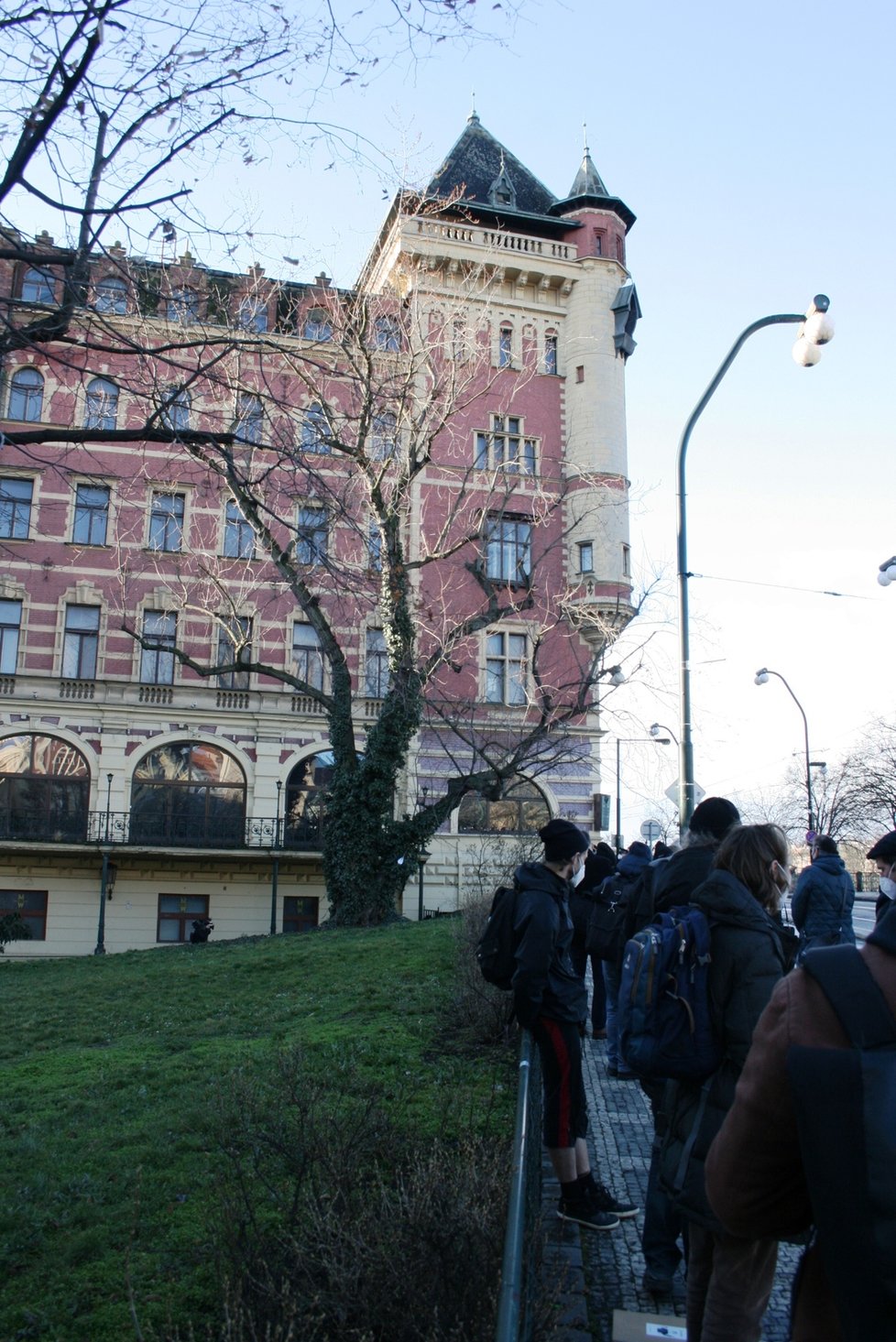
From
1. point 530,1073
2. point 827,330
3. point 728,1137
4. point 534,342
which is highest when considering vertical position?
point 534,342

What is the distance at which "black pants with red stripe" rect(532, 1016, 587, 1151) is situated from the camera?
5.61m

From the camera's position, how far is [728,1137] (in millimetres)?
2221

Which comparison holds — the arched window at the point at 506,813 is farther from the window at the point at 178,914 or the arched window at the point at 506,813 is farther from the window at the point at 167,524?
the window at the point at 167,524

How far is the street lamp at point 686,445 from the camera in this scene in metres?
12.6

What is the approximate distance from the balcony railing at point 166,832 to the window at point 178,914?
2016mm

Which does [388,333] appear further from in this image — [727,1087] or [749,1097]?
[749,1097]

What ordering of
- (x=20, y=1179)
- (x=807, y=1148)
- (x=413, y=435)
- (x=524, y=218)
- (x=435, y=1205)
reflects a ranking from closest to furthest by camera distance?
(x=807, y=1148) < (x=435, y=1205) < (x=20, y=1179) < (x=413, y=435) < (x=524, y=218)

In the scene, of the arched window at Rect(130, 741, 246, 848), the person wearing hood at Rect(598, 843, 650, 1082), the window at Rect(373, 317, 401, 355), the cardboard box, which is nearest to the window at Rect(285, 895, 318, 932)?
the arched window at Rect(130, 741, 246, 848)

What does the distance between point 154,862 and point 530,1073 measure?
99.2ft

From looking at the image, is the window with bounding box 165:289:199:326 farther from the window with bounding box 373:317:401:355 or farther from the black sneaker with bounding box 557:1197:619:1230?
the window with bounding box 373:317:401:355

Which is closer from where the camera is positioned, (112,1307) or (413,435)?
(112,1307)

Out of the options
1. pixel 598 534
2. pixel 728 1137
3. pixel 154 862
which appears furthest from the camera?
pixel 598 534

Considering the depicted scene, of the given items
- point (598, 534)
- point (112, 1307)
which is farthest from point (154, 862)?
point (112, 1307)

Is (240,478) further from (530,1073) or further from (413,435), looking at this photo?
(413,435)
